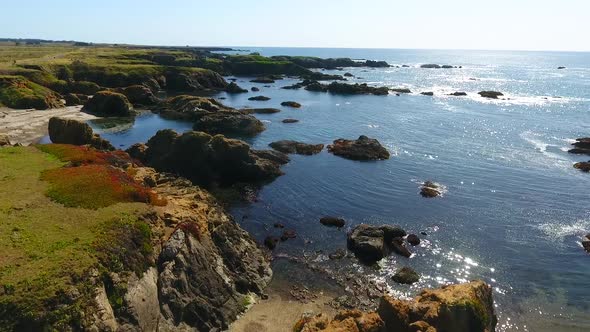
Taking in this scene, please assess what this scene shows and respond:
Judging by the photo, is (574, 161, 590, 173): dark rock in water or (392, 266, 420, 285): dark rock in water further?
(574, 161, 590, 173): dark rock in water

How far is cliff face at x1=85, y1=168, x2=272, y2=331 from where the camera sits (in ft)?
73.7

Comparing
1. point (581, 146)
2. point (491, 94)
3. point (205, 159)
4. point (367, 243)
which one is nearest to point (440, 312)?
point (367, 243)

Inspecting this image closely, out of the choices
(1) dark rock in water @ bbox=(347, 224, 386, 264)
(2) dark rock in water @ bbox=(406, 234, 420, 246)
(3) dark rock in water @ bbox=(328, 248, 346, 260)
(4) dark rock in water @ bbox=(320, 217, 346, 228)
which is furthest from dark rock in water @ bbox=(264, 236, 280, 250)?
(2) dark rock in water @ bbox=(406, 234, 420, 246)

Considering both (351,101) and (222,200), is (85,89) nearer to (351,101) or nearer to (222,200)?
(351,101)

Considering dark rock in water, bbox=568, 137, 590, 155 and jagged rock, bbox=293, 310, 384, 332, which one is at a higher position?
jagged rock, bbox=293, 310, 384, 332

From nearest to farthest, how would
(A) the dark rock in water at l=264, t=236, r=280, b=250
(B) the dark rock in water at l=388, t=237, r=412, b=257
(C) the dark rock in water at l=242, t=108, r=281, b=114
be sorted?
(B) the dark rock in water at l=388, t=237, r=412, b=257
(A) the dark rock in water at l=264, t=236, r=280, b=250
(C) the dark rock in water at l=242, t=108, r=281, b=114

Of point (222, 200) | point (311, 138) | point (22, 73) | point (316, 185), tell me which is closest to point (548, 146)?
point (311, 138)

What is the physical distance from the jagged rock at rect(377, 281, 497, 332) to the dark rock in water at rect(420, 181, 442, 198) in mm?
29603

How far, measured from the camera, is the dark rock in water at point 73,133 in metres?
55.0

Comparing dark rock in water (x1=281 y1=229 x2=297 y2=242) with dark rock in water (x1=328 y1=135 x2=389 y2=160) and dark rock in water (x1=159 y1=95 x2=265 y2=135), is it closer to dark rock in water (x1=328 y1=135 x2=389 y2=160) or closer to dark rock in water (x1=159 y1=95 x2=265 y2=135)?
dark rock in water (x1=328 y1=135 x2=389 y2=160)

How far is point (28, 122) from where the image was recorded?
7562cm

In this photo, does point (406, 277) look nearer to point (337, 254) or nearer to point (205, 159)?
point (337, 254)

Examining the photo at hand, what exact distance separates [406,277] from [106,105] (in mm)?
81851

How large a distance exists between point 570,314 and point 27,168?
42844 mm
